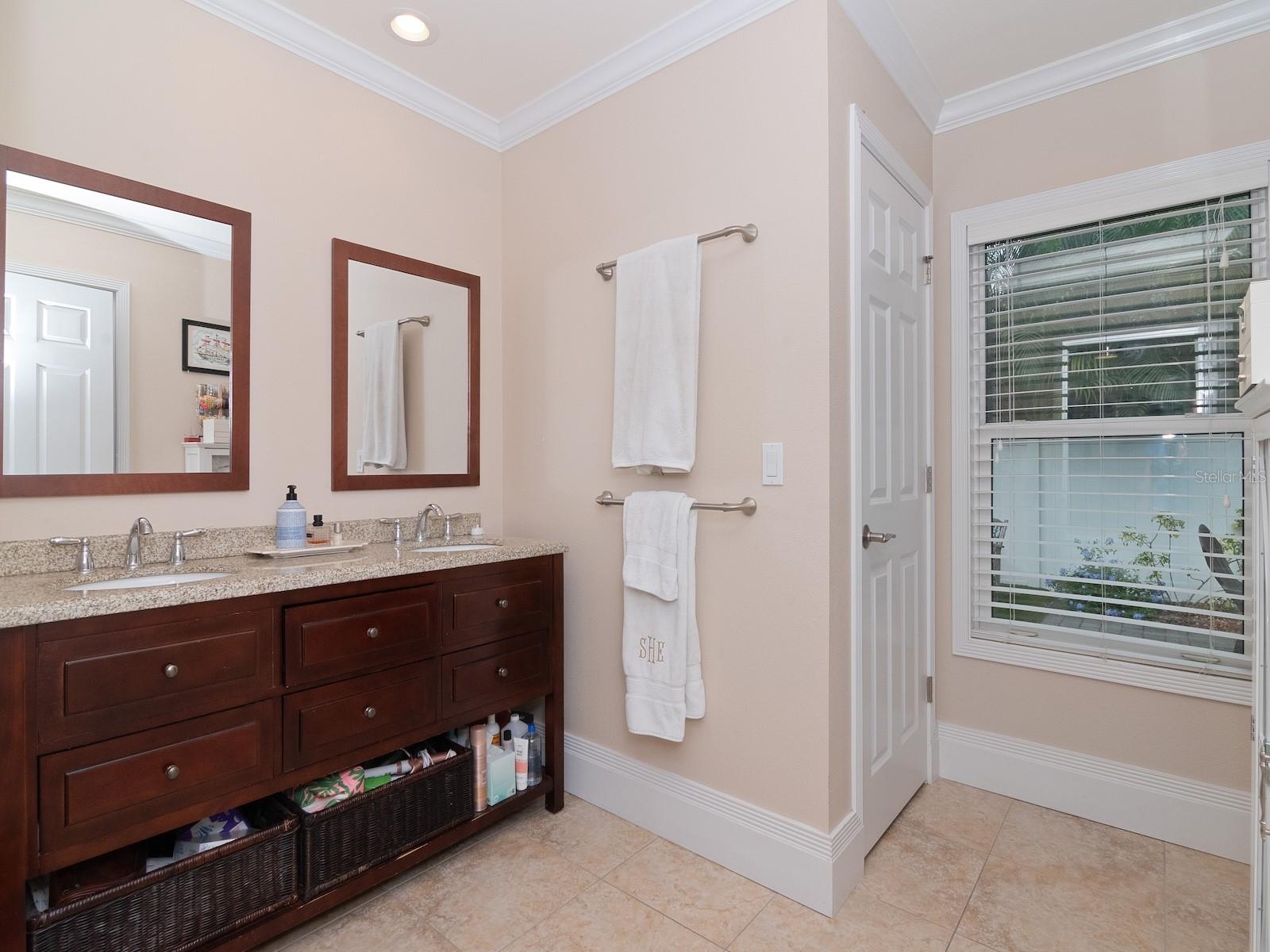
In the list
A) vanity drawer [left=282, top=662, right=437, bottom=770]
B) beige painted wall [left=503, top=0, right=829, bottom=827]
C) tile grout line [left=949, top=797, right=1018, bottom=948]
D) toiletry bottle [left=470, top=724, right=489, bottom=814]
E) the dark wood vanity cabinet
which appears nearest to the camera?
the dark wood vanity cabinet

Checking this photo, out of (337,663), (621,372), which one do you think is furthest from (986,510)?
(337,663)

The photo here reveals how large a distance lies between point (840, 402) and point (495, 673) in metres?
1.30

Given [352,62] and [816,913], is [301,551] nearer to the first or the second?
[352,62]

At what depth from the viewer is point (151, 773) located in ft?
4.42

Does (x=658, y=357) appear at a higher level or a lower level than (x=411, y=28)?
lower

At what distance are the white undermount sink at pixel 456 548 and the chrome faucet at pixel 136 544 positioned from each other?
0.70 metres

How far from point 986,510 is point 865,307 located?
1.01 meters

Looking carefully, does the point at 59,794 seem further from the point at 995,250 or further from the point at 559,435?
the point at 995,250

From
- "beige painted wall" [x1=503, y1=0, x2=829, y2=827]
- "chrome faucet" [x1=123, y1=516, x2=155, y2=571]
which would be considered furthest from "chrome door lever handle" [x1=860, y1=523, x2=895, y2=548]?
"chrome faucet" [x1=123, y1=516, x2=155, y2=571]

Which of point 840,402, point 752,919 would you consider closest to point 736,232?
point 840,402

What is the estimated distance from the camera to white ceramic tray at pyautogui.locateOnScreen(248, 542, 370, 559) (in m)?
1.86

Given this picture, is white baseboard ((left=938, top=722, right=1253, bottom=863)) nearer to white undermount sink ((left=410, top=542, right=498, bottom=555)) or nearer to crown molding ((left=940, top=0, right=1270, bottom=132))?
white undermount sink ((left=410, top=542, right=498, bottom=555))

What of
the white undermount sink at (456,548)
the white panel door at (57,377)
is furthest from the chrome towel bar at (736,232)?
the white panel door at (57,377)

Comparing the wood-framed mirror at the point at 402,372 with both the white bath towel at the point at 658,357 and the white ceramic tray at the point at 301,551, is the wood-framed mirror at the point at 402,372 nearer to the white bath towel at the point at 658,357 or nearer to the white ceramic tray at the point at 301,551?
the white ceramic tray at the point at 301,551
